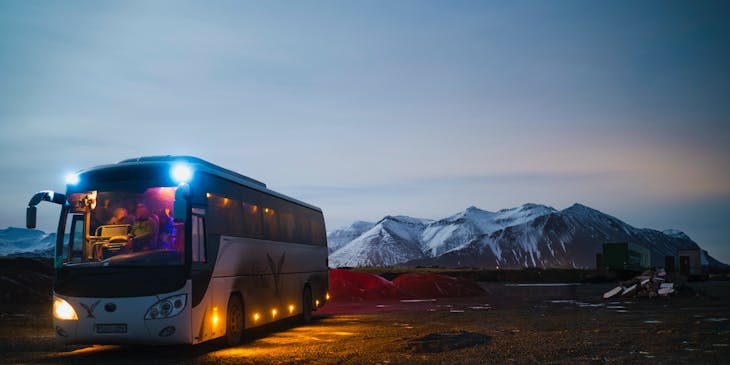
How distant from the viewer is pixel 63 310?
40.9 ft

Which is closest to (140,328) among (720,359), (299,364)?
(299,364)

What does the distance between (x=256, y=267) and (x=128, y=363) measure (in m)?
4.19

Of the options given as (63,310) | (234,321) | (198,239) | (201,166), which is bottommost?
(234,321)

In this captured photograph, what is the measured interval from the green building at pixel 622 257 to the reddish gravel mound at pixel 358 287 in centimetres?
5274

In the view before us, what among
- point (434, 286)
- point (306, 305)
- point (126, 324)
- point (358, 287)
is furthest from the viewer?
point (434, 286)

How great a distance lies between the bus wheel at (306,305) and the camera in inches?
798

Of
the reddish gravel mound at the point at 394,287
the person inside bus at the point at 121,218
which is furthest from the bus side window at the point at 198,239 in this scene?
the reddish gravel mound at the point at 394,287

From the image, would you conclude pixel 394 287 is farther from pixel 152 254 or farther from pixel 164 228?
pixel 152 254

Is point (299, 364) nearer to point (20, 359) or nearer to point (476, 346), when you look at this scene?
point (476, 346)

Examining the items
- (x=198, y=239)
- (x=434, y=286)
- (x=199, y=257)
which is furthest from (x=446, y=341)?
(x=434, y=286)

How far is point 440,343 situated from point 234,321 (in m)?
4.47

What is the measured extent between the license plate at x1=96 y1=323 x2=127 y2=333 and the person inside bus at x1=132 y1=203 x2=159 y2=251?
1436mm

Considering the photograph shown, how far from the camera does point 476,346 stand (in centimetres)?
1350

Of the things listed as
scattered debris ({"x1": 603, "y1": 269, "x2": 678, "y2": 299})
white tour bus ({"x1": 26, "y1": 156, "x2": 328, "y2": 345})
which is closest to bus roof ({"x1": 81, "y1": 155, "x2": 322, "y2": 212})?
white tour bus ({"x1": 26, "y1": 156, "x2": 328, "y2": 345})
